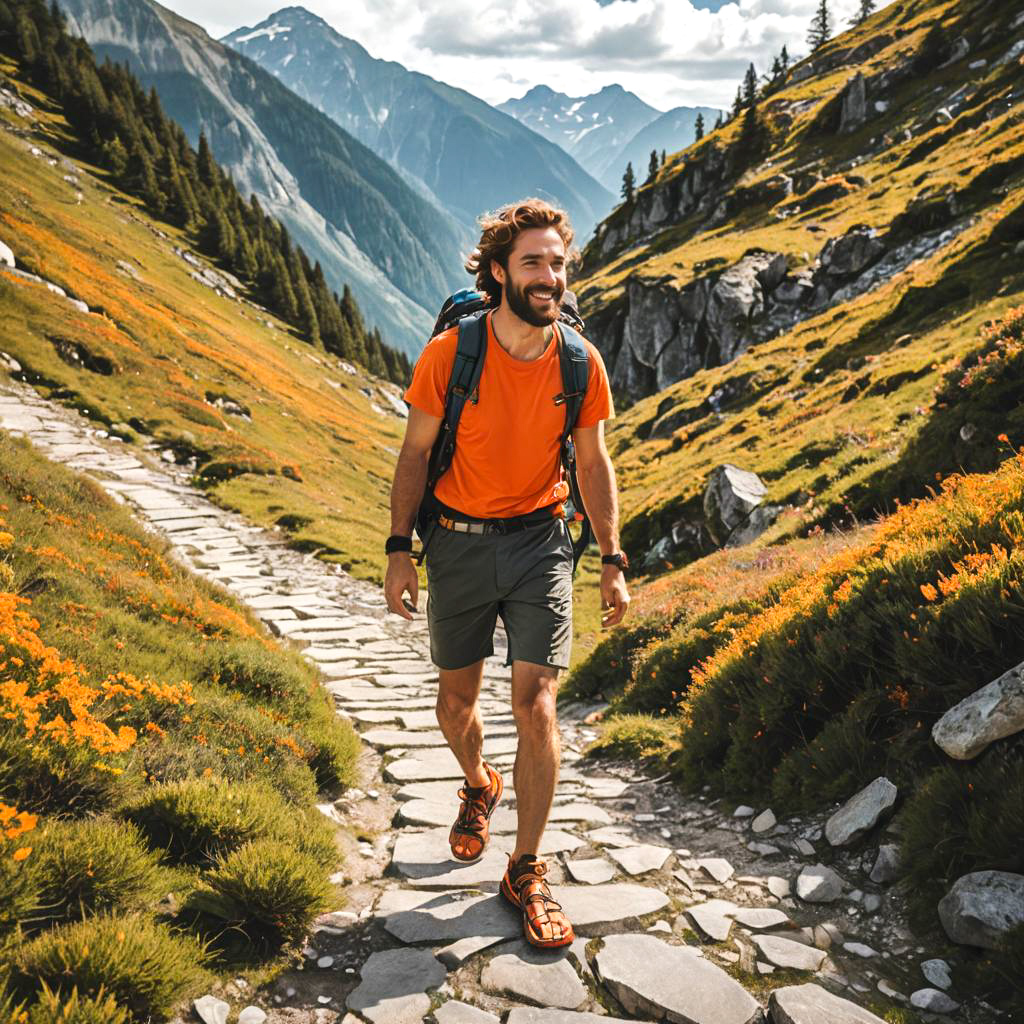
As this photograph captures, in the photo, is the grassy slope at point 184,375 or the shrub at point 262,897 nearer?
the shrub at point 262,897

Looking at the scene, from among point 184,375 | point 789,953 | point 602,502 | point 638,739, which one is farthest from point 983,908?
point 184,375

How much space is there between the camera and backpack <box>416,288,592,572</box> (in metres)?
4.42

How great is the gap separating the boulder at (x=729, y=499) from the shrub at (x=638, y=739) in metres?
10.7

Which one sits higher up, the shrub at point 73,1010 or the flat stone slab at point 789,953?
the flat stone slab at point 789,953

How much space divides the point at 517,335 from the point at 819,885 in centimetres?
370

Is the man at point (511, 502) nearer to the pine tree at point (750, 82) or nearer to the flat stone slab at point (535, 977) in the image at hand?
the flat stone slab at point (535, 977)

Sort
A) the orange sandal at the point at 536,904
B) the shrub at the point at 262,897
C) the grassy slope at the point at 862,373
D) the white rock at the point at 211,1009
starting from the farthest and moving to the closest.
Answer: the grassy slope at the point at 862,373 → the orange sandal at the point at 536,904 → the shrub at the point at 262,897 → the white rock at the point at 211,1009

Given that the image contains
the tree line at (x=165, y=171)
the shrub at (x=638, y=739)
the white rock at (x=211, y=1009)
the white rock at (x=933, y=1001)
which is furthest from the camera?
the tree line at (x=165, y=171)

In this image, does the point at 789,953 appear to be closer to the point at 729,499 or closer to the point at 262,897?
the point at 262,897

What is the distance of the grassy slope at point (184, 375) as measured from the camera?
22.2 metres

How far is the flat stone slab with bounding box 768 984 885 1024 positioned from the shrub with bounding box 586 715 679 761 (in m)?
3.65

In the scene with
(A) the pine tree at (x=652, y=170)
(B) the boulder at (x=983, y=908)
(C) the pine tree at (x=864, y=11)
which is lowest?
(B) the boulder at (x=983, y=908)

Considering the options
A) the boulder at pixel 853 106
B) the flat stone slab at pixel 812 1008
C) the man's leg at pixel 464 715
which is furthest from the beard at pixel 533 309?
the boulder at pixel 853 106

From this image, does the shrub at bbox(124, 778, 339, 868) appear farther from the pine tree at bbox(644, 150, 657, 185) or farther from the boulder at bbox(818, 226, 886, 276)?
the pine tree at bbox(644, 150, 657, 185)
